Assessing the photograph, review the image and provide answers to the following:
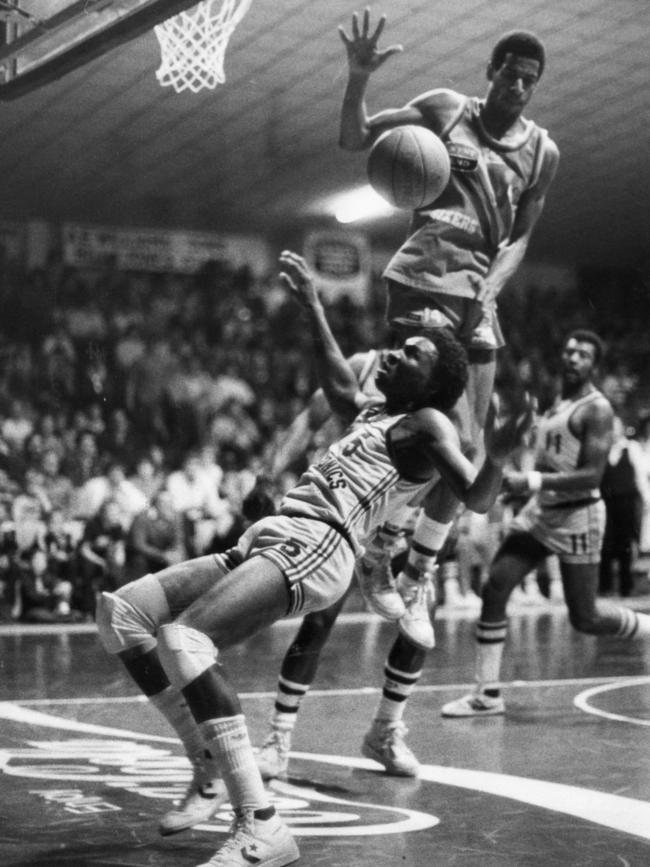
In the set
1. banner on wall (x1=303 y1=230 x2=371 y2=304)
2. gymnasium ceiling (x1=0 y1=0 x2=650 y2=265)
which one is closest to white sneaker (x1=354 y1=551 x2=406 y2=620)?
gymnasium ceiling (x1=0 y1=0 x2=650 y2=265)

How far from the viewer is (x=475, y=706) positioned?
6648 mm

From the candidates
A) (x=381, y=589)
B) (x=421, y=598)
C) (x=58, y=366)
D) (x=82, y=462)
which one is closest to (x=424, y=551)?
(x=421, y=598)

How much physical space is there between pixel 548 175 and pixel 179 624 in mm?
3073

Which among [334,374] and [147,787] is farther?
[334,374]

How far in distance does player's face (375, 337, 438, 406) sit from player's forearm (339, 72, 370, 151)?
1.46 m

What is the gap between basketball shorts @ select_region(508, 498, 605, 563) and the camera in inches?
273

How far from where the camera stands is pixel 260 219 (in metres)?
17.0

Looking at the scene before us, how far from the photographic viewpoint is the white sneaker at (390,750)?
5.20 metres

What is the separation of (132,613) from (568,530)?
3086 millimetres

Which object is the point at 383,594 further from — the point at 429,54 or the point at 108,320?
the point at 108,320

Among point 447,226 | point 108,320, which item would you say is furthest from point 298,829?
point 108,320

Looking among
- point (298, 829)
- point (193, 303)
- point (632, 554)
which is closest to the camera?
point (298, 829)

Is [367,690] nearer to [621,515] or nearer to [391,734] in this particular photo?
[391,734]

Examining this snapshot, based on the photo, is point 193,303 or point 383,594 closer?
point 383,594
